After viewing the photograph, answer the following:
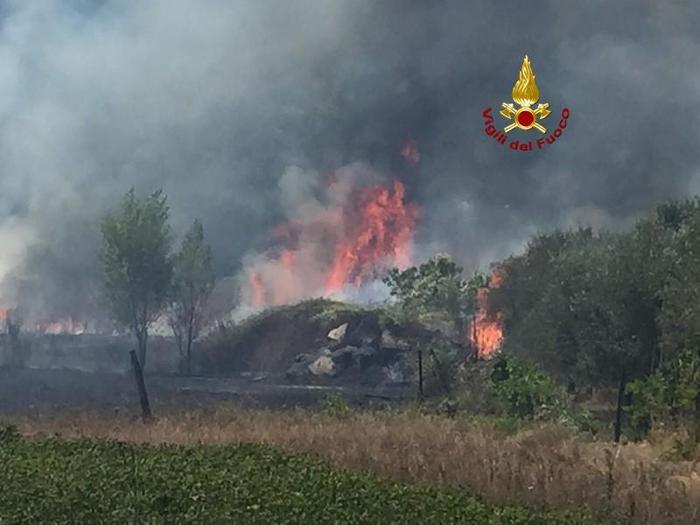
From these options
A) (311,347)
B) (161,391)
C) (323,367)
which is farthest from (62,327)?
(161,391)

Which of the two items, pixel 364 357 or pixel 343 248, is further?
pixel 343 248

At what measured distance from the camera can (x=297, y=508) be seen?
469 inches

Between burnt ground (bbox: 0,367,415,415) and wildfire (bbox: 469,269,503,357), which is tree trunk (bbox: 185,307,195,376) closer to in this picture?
burnt ground (bbox: 0,367,415,415)

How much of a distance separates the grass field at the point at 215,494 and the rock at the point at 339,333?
201 ft

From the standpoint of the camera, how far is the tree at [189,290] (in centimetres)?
8331

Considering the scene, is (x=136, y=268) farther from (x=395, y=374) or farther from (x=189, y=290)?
(x=395, y=374)

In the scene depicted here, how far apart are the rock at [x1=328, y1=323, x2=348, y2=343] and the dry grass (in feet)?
167

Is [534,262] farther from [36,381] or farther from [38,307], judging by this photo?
[38,307]

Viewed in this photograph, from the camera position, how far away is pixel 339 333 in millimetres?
79000

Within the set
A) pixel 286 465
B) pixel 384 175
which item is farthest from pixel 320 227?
pixel 286 465

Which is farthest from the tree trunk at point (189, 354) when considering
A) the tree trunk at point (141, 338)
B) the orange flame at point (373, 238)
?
the orange flame at point (373, 238)

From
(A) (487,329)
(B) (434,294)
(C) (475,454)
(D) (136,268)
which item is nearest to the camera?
(C) (475,454)

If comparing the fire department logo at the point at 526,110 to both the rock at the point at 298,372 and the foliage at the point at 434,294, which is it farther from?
the rock at the point at 298,372

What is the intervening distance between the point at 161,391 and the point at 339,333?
80.1ft
